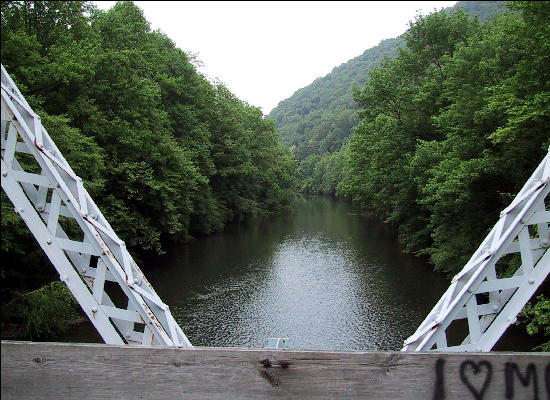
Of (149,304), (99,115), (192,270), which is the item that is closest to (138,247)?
(192,270)

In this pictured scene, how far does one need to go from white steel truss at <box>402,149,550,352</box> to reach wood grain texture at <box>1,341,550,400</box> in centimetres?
47

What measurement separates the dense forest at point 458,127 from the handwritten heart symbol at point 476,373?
3952 mm

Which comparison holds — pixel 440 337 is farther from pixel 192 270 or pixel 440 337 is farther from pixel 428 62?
pixel 428 62

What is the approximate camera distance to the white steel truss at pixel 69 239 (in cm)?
300

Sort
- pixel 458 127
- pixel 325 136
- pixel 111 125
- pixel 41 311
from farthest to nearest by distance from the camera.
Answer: pixel 325 136 < pixel 111 125 < pixel 458 127 < pixel 41 311

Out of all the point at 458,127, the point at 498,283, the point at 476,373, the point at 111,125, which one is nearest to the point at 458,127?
the point at 458,127

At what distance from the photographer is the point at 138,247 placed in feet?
84.7

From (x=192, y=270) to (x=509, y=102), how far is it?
16577 mm

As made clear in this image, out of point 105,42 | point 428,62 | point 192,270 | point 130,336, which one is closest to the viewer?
point 130,336

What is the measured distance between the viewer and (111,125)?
22.2 m

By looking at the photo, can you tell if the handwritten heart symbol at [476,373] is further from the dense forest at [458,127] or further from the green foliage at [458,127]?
the green foliage at [458,127]

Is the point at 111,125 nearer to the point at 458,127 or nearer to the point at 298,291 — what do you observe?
the point at 298,291

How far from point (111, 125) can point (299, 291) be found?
12.1m

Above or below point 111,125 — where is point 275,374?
below
